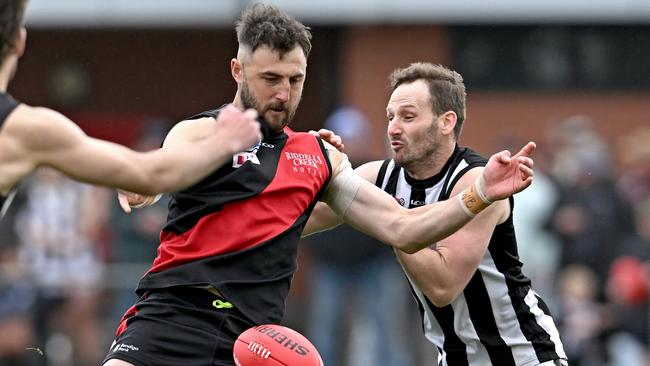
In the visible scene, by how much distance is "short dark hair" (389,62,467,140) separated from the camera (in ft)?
23.8

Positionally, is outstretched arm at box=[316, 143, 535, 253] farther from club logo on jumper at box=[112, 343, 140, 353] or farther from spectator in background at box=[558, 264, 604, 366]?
spectator in background at box=[558, 264, 604, 366]

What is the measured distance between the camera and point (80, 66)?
19766 mm

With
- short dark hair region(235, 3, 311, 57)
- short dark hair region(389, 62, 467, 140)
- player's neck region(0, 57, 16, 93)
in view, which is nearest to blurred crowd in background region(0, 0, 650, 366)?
short dark hair region(389, 62, 467, 140)

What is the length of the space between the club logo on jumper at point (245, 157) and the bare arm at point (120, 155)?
29.3 inches

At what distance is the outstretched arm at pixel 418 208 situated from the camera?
20.5 feet

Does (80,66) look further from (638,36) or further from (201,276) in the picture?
(201,276)

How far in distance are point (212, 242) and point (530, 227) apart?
700 cm

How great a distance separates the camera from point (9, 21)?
5.35 m

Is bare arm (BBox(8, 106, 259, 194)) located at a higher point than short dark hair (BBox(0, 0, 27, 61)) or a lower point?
lower

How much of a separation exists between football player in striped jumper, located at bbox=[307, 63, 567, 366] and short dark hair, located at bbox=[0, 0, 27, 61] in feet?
7.71

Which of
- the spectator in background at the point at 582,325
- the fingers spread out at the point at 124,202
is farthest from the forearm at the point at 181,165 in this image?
the spectator in background at the point at 582,325

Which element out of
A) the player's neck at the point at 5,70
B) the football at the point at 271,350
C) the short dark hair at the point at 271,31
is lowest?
the football at the point at 271,350

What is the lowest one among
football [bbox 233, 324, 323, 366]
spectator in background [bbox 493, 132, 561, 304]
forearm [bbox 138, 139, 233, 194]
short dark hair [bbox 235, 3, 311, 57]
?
spectator in background [bbox 493, 132, 561, 304]

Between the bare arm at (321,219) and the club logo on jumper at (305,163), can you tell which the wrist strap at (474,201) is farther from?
the bare arm at (321,219)
